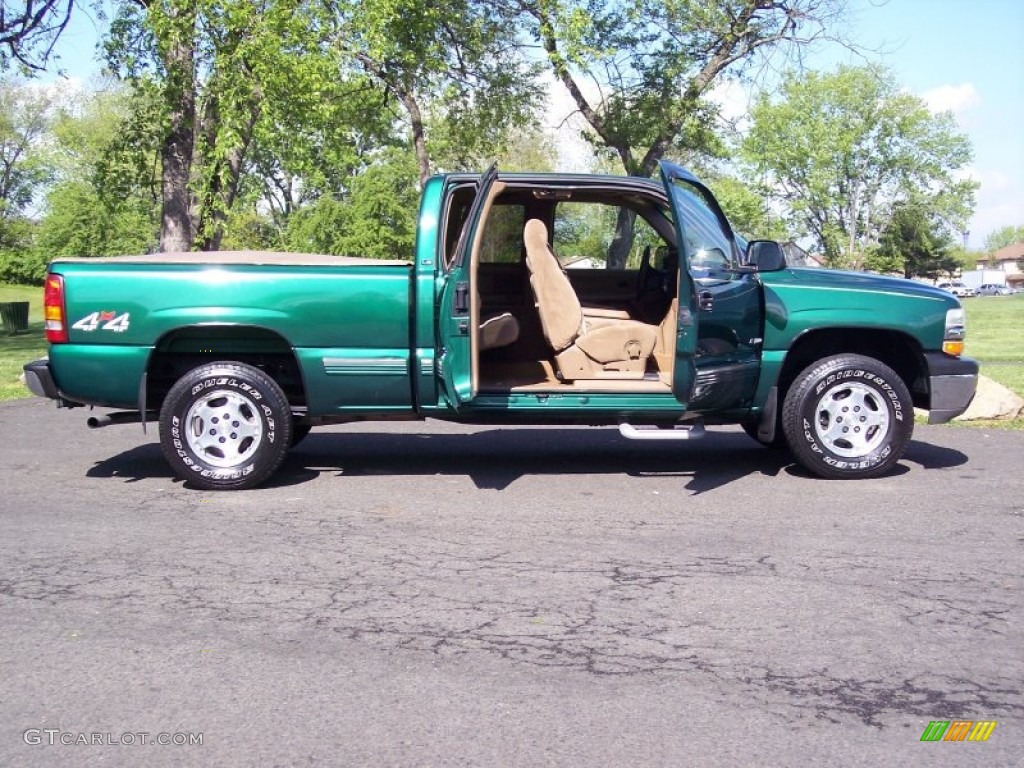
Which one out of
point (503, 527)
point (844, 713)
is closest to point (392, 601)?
point (503, 527)

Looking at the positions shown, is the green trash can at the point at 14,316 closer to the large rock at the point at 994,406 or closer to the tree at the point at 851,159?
Answer: the large rock at the point at 994,406

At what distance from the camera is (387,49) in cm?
1888

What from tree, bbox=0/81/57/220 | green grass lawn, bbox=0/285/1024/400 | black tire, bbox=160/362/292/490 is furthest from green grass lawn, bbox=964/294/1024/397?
tree, bbox=0/81/57/220

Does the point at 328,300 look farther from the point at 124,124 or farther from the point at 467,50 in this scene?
the point at 467,50

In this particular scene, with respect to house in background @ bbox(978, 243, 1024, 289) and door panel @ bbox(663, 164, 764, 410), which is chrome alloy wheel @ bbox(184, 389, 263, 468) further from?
house in background @ bbox(978, 243, 1024, 289)

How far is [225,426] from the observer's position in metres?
7.08

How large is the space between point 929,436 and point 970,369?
2.11m

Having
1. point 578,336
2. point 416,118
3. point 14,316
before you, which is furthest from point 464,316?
point 14,316

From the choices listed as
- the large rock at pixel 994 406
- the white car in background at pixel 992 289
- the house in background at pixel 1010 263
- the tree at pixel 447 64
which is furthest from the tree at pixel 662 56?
the house in background at pixel 1010 263

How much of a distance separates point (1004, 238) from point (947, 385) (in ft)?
619

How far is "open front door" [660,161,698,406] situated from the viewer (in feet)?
22.2

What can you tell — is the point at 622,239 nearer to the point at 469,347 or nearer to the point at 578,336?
the point at 578,336

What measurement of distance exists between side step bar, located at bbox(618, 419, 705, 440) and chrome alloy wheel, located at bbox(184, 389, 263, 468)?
244 cm

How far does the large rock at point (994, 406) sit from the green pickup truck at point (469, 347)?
10.5ft
